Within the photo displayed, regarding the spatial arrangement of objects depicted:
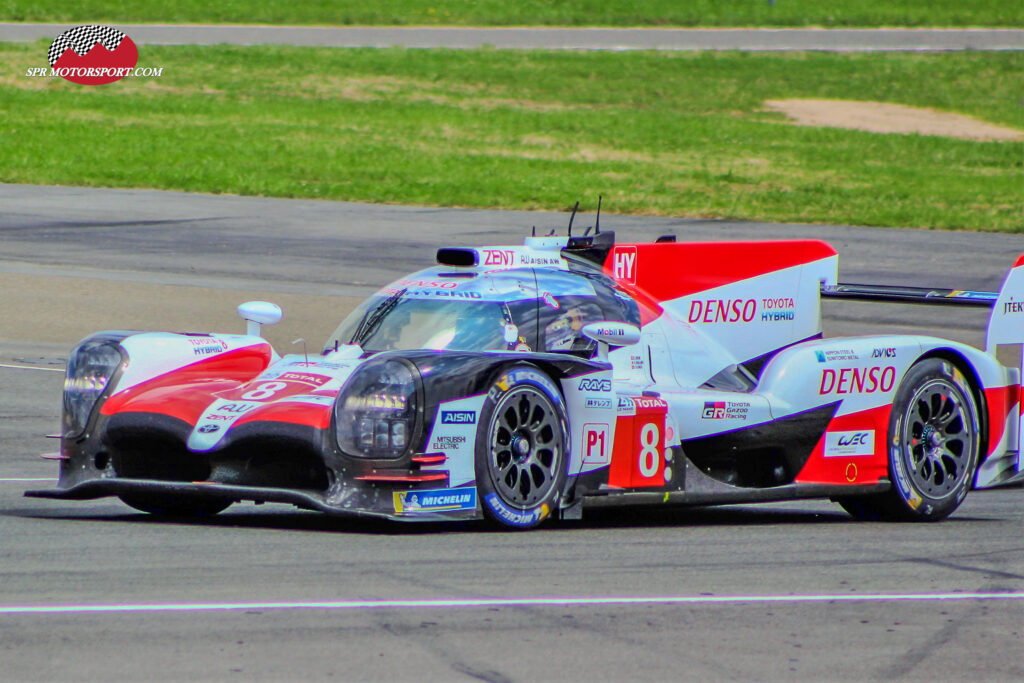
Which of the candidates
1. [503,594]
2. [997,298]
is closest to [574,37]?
[997,298]

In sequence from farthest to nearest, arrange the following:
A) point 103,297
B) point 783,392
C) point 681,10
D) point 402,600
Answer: point 681,10 → point 103,297 → point 783,392 → point 402,600

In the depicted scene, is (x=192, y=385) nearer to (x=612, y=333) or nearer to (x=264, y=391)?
(x=264, y=391)

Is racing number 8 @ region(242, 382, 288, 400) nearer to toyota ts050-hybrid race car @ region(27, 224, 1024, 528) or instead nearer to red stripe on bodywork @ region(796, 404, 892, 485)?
toyota ts050-hybrid race car @ region(27, 224, 1024, 528)

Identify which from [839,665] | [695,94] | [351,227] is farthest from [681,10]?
[839,665]

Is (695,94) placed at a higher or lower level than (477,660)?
higher

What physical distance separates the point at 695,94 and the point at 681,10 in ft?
58.0

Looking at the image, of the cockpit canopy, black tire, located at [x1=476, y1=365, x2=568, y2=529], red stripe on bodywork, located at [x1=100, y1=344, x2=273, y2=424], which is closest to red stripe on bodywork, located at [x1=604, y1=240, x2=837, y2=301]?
the cockpit canopy

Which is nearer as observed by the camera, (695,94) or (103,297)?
(103,297)

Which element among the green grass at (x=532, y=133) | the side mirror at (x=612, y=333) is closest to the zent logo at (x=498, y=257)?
the side mirror at (x=612, y=333)

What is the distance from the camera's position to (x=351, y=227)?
2495 centimetres

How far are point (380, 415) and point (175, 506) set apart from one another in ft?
4.91

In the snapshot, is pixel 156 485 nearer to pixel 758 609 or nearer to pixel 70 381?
pixel 70 381

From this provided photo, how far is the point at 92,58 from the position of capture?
44375 millimetres

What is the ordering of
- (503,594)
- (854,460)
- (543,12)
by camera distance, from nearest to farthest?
(503,594), (854,460), (543,12)
